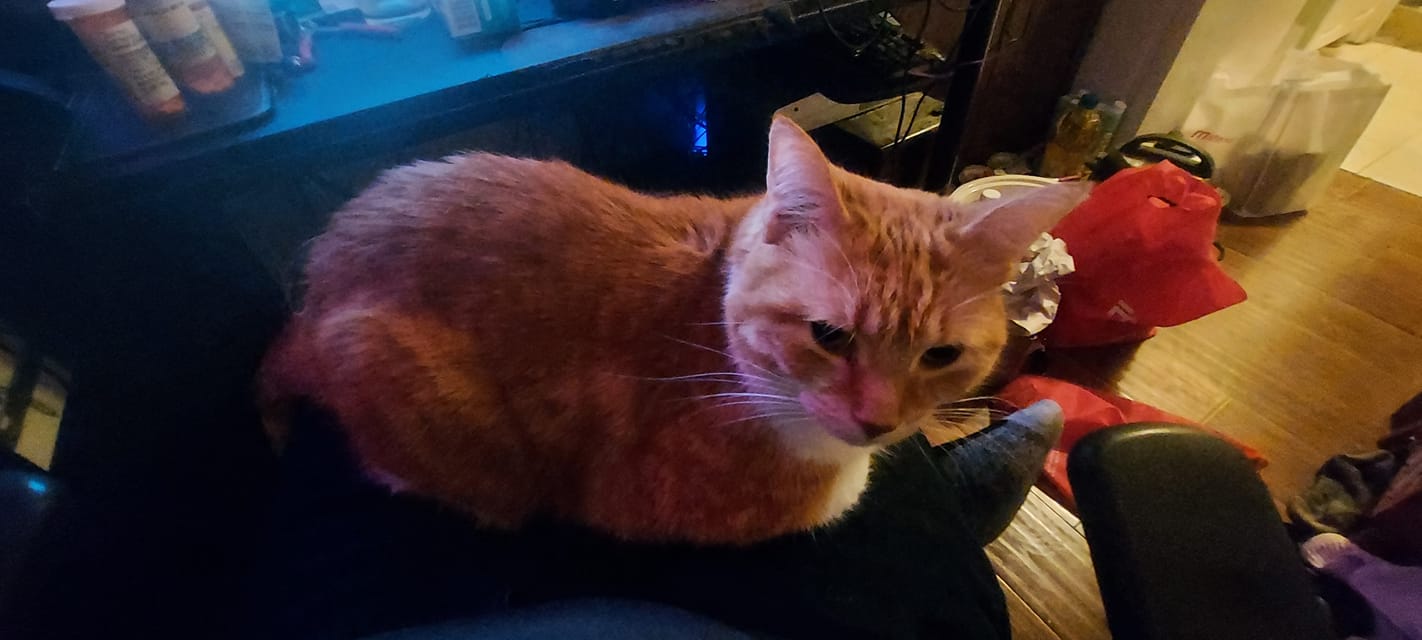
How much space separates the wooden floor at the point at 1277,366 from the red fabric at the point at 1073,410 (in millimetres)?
55

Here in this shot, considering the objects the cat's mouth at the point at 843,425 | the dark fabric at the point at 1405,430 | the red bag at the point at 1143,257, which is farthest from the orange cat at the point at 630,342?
the dark fabric at the point at 1405,430

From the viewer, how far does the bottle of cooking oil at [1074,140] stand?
82.6 inches

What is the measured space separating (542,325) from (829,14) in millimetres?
895

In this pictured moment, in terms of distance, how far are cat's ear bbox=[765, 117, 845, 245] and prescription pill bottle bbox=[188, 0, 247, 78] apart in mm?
801

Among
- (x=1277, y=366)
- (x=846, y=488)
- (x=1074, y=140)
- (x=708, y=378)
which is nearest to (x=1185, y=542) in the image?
(x=846, y=488)

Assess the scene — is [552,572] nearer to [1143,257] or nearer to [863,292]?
[863,292]

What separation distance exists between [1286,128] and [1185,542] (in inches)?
78.0

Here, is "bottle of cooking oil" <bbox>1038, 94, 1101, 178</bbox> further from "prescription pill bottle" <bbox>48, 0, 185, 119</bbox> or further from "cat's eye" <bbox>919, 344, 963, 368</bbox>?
"prescription pill bottle" <bbox>48, 0, 185, 119</bbox>

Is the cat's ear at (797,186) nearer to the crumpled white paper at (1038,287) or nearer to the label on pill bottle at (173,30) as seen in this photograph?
the label on pill bottle at (173,30)

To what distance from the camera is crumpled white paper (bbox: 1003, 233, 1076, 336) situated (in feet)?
5.17

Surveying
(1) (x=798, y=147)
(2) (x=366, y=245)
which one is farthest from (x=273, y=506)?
(1) (x=798, y=147)

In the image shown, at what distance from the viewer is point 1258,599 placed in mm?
667

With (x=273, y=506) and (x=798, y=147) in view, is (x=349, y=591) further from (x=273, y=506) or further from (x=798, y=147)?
(x=798, y=147)

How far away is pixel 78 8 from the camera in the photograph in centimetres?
85
